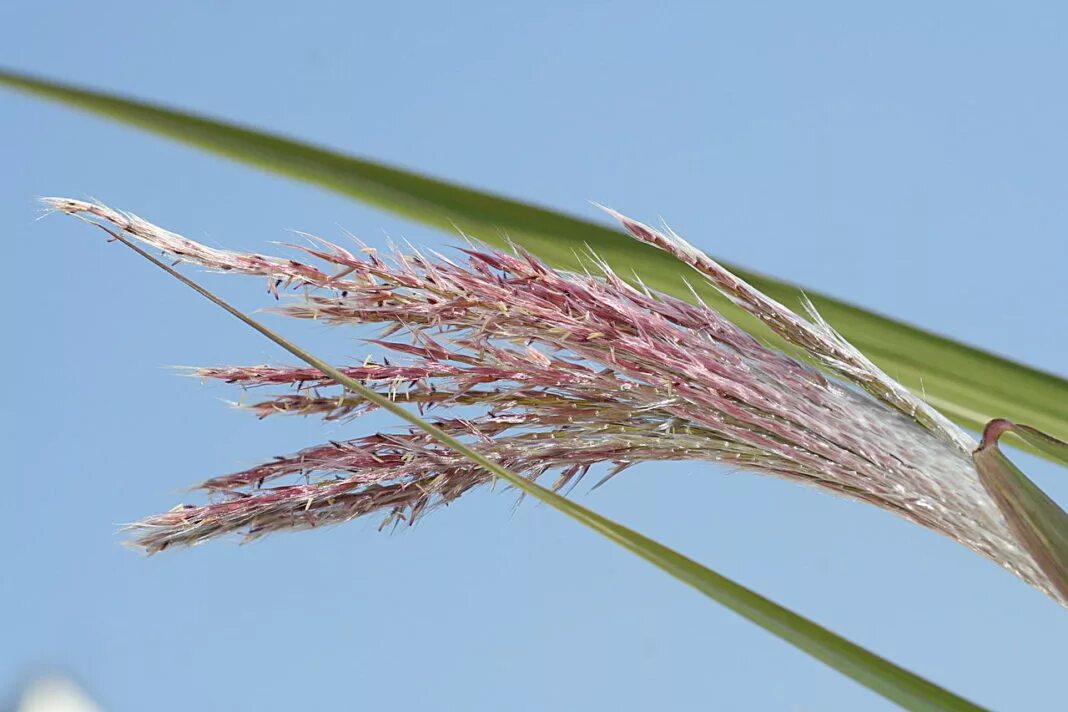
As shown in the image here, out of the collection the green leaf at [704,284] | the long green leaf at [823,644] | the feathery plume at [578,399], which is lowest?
the long green leaf at [823,644]

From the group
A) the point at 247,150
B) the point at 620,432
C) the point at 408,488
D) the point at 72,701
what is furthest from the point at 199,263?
the point at 72,701

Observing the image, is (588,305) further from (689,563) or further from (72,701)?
(72,701)

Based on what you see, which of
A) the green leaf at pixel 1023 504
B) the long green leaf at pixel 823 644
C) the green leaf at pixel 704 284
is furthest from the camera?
the green leaf at pixel 704 284

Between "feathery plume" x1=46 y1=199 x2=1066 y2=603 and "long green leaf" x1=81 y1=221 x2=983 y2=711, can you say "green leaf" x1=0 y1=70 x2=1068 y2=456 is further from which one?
"long green leaf" x1=81 y1=221 x2=983 y2=711

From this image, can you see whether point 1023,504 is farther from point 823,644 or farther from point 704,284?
point 704,284

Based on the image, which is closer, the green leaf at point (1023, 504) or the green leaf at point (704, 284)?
the green leaf at point (1023, 504)

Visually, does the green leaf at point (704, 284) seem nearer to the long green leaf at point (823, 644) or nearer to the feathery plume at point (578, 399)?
the feathery plume at point (578, 399)

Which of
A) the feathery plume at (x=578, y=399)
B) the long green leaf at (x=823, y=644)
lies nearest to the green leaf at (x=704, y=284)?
the feathery plume at (x=578, y=399)
